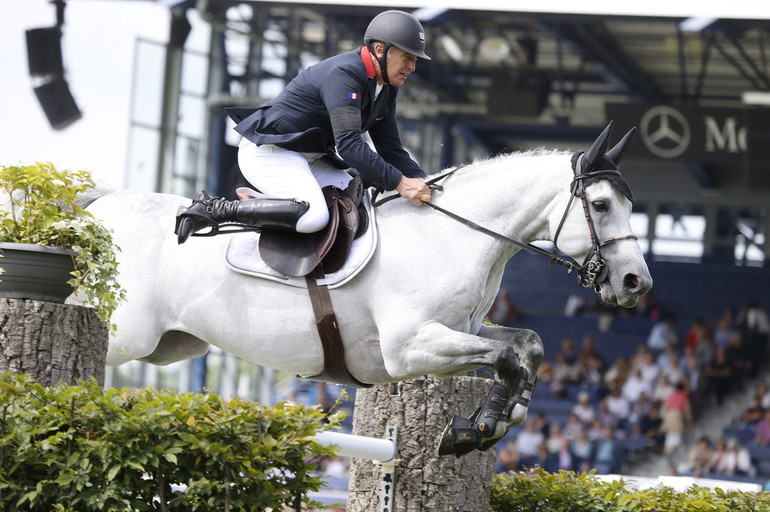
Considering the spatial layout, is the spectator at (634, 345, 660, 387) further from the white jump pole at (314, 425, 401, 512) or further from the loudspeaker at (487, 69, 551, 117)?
the white jump pole at (314, 425, 401, 512)

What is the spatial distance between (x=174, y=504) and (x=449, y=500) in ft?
5.64

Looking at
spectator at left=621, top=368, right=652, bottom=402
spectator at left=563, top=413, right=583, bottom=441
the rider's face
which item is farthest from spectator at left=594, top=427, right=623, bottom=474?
the rider's face

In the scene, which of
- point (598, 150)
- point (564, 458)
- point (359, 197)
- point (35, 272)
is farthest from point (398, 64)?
point (564, 458)

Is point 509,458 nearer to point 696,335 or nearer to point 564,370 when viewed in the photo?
point 564,370

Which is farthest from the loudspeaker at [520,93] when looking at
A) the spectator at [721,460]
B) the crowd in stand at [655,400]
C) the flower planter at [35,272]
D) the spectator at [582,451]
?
the flower planter at [35,272]

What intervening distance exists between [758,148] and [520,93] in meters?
3.55

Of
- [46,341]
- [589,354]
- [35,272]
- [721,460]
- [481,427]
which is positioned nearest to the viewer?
[46,341]

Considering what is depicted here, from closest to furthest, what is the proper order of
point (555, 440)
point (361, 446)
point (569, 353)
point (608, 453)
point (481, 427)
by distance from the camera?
point (481, 427)
point (361, 446)
point (608, 453)
point (555, 440)
point (569, 353)

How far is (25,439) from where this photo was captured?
3.21 meters

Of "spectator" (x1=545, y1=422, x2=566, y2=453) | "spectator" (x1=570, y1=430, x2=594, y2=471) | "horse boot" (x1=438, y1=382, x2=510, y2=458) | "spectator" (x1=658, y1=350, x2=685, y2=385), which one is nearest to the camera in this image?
"horse boot" (x1=438, y1=382, x2=510, y2=458)

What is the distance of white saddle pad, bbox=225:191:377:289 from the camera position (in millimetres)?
4340

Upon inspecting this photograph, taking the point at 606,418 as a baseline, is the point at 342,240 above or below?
above

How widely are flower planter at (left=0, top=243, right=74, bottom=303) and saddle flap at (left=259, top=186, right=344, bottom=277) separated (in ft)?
2.85

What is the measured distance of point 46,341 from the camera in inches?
142
